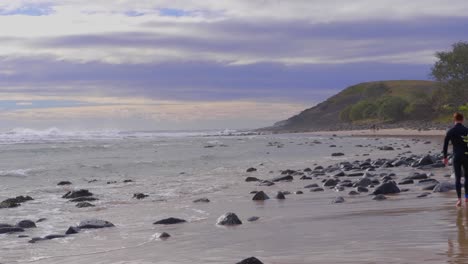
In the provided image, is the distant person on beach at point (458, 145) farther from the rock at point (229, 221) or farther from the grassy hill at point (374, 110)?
the grassy hill at point (374, 110)

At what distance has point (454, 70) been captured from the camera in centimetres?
9400

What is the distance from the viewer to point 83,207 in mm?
18219

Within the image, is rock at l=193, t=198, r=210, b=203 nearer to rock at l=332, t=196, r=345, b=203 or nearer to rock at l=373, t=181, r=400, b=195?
rock at l=332, t=196, r=345, b=203

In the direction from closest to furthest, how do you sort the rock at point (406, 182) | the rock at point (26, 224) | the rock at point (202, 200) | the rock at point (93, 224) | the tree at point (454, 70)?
the rock at point (93, 224), the rock at point (26, 224), the rock at point (202, 200), the rock at point (406, 182), the tree at point (454, 70)

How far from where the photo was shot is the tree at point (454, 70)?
3671 inches

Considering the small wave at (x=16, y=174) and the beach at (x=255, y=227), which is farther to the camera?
the small wave at (x=16, y=174)

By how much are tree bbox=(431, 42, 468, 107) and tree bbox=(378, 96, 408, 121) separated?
30025 millimetres

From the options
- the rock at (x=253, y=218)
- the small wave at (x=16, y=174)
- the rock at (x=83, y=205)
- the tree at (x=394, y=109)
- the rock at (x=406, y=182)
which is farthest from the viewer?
the tree at (x=394, y=109)

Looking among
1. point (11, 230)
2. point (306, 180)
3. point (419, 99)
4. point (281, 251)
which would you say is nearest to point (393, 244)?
point (281, 251)

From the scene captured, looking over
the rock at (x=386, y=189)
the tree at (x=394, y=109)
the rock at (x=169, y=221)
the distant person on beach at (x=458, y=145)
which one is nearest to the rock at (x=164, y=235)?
the rock at (x=169, y=221)

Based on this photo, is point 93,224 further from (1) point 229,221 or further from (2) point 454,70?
(2) point 454,70

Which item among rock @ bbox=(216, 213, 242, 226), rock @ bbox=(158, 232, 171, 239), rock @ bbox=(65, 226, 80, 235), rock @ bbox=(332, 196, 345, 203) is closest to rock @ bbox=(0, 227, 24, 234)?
rock @ bbox=(65, 226, 80, 235)

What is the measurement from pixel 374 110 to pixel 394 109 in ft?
59.1

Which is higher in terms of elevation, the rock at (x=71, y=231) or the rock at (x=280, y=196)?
the rock at (x=71, y=231)
